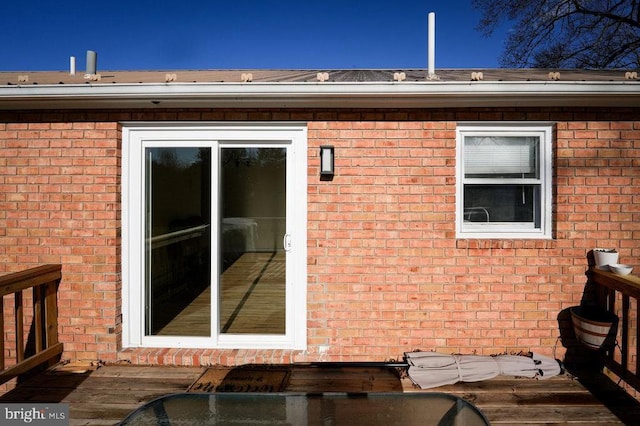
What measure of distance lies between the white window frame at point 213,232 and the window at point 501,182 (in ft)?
5.33

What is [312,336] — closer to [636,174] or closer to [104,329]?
[104,329]

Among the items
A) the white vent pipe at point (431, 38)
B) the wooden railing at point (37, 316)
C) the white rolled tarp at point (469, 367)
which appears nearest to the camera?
the wooden railing at point (37, 316)

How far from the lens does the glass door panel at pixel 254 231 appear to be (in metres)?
4.14

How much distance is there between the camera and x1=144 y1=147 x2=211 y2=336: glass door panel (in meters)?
4.15

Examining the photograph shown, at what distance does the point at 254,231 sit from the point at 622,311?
11.7 feet

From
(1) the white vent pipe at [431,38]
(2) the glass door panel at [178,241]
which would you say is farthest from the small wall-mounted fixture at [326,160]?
(1) the white vent pipe at [431,38]

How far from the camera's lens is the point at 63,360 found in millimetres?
4074

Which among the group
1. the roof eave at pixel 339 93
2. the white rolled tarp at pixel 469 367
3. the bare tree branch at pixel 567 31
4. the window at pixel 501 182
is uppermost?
the bare tree branch at pixel 567 31

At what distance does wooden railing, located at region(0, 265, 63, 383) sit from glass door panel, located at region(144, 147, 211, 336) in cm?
86

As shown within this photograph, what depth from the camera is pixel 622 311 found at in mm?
3711

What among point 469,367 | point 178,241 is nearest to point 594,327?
point 469,367

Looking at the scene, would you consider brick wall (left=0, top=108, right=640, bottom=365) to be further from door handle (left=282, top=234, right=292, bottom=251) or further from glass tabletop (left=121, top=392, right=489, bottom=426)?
Result: glass tabletop (left=121, top=392, right=489, bottom=426)

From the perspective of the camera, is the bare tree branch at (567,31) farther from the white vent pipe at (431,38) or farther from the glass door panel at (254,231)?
the glass door panel at (254,231)

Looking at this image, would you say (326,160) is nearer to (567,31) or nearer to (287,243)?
(287,243)
